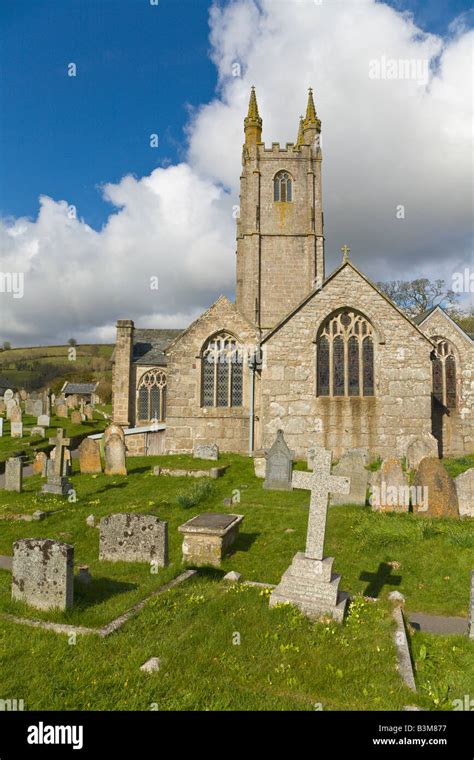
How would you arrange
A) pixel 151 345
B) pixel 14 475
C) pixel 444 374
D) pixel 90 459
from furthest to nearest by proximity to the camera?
pixel 151 345, pixel 444 374, pixel 90 459, pixel 14 475

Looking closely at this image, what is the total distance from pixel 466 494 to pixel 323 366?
7.83 meters

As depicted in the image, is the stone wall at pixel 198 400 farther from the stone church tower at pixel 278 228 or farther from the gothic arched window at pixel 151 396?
the stone church tower at pixel 278 228

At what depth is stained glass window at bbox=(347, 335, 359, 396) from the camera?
1731cm

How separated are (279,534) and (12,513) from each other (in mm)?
6864

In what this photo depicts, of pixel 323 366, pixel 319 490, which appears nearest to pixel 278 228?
pixel 323 366

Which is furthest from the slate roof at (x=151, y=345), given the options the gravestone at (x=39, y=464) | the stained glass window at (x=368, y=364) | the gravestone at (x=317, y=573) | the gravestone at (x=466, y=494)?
the gravestone at (x=317, y=573)

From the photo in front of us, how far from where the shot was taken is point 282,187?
1164 inches

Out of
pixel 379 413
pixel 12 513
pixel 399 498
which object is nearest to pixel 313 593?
pixel 399 498

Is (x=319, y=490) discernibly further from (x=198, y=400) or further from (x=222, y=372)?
(x=222, y=372)

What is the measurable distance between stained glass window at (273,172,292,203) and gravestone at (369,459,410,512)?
74.9ft

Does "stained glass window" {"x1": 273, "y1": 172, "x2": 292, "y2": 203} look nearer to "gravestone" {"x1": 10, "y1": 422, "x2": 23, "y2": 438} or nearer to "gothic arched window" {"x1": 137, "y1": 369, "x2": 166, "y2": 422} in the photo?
"gothic arched window" {"x1": 137, "y1": 369, "x2": 166, "y2": 422}

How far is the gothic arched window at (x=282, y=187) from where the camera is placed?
96.5 feet

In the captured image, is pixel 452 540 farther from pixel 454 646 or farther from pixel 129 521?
pixel 129 521

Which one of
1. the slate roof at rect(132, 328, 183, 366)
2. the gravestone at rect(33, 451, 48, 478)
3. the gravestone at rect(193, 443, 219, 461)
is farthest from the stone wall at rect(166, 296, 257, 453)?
the slate roof at rect(132, 328, 183, 366)
